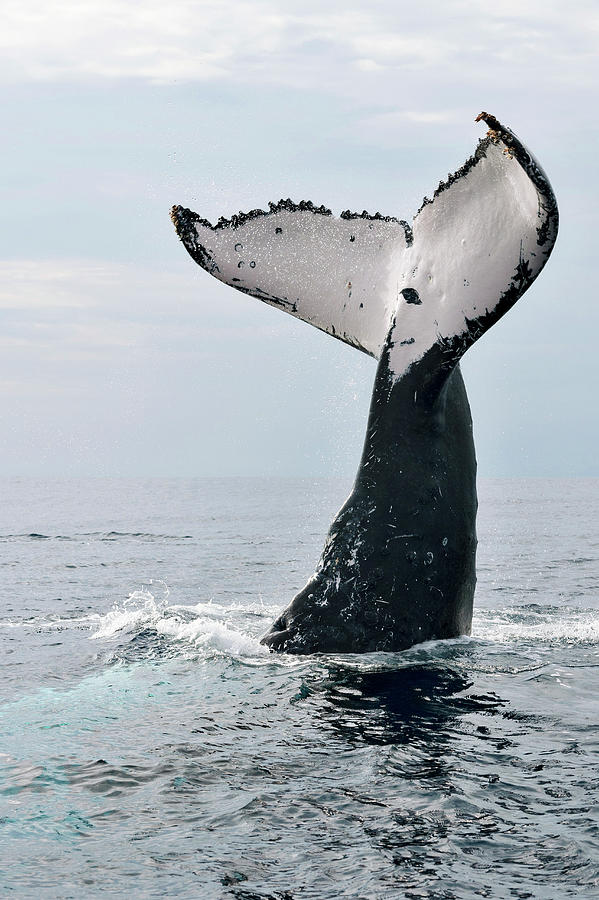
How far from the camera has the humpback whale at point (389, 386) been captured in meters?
6.26

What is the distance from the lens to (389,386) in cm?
649

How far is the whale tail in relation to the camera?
5.50m

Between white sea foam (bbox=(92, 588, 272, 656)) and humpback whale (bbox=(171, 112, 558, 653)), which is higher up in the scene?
humpback whale (bbox=(171, 112, 558, 653))

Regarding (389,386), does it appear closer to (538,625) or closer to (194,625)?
(194,625)

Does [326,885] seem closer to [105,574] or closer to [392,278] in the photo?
[392,278]

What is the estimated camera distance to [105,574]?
17.3 metres

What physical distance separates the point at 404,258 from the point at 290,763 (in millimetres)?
3301

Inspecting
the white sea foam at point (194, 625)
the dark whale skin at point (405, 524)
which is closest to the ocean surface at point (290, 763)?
the white sea foam at point (194, 625)

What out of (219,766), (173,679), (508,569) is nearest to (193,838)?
(219,766)

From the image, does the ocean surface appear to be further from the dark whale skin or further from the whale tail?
the whale tail

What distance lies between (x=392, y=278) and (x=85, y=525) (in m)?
28.6

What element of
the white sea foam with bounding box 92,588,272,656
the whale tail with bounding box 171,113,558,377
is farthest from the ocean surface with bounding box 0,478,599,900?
the whale tail with bounding box 171,113,558,377

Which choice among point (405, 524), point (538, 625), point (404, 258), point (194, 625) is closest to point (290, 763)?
point (405, 524)

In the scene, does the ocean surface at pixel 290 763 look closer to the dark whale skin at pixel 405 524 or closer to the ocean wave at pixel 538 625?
the ocean wave at pixel 538 625
